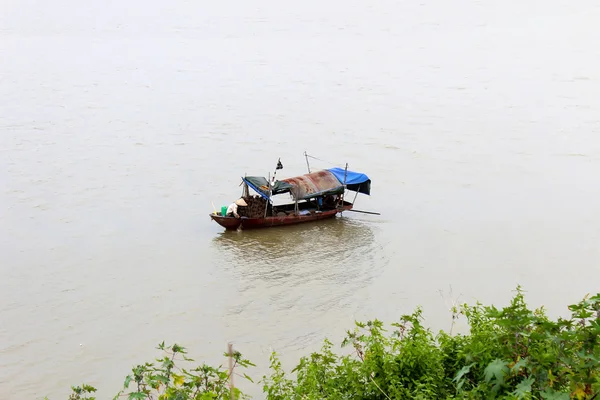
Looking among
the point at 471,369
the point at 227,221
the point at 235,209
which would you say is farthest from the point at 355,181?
the point at 471,369

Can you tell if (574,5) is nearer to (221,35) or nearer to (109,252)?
(221,35)

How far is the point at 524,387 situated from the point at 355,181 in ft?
41.0

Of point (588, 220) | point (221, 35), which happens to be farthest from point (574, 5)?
Result: point (588, 220)

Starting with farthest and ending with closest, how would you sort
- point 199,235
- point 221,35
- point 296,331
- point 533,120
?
1. point 221,35
2. point 533,120
3. point 199,235
4. point 296,331

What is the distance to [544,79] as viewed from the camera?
2914 cm

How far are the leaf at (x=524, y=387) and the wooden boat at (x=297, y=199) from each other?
37.2 ft

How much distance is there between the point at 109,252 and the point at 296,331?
530cm

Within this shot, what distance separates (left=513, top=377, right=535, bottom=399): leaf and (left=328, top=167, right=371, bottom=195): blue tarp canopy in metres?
12.3

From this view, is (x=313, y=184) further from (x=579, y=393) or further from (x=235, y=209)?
(x=579, y=393)

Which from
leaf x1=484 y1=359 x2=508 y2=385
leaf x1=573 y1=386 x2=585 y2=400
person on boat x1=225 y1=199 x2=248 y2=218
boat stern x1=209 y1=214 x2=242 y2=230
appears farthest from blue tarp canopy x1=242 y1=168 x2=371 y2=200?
leaf x1=573 y1=386 x2=585 y2=400

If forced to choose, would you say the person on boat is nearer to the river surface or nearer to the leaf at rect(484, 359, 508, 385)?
the river surface

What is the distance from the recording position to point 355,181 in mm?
16781

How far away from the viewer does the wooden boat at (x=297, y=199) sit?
15789mm

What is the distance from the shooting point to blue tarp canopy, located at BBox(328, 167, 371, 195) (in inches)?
661
